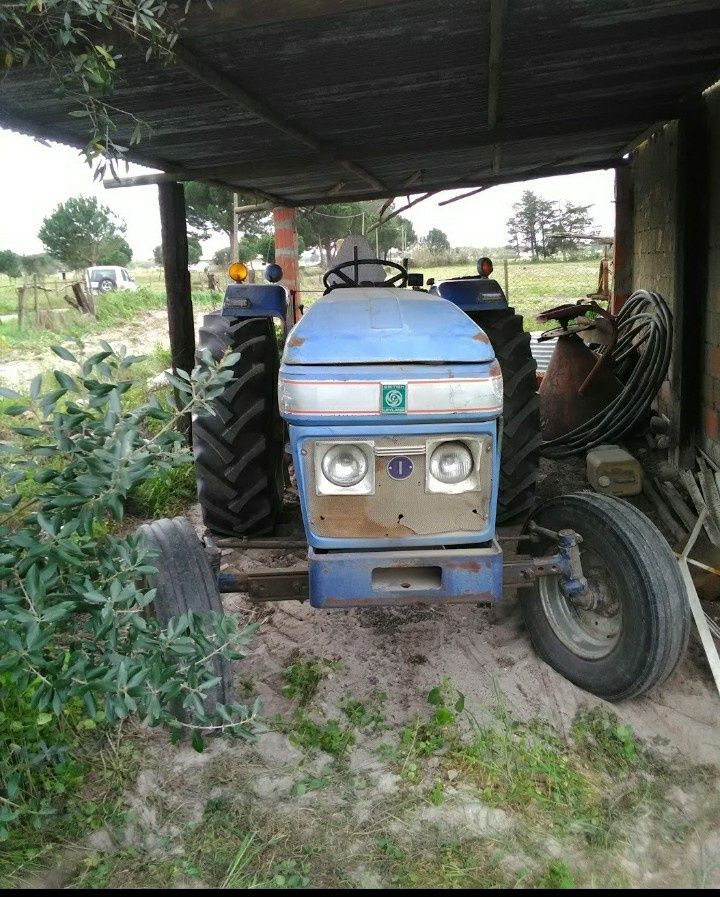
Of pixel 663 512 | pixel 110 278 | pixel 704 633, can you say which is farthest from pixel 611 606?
pixel 110 278

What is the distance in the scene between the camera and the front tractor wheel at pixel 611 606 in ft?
9.01

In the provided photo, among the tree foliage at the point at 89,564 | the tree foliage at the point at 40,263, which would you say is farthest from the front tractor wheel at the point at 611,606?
the tree foliage at the point at 40,263

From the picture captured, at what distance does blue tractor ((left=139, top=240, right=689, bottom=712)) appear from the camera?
7.91 feet


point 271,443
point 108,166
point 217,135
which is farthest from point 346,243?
point 108,166

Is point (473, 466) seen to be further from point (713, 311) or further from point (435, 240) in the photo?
point (435, 240)

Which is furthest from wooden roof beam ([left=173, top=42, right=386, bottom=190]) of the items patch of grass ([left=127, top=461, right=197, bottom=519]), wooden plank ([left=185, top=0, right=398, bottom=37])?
patch of grass ([left=127, top=461, right=197, bottom=519])

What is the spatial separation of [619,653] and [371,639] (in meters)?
1.06

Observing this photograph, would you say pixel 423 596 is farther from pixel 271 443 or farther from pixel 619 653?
pixel 271 443

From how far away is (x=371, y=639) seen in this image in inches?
133

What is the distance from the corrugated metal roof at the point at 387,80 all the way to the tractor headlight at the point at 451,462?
1651 mm

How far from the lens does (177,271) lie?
5.97m

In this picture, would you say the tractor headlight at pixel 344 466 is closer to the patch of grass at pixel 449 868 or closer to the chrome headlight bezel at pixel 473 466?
the chrome headlight bezel at pixel 473 466

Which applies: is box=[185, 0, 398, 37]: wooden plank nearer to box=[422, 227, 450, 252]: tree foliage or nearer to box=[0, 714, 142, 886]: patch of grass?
box=[0, 714, 142, 886]: patch of grass

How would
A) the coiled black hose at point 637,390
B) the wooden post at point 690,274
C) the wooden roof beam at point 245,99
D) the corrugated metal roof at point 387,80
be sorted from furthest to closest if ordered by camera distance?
the coiled black hose at point 637,390 < the wooden post at point 690,274 < the wooden roof beam at point 245,99 < the corrugated metal roof at point 387,80
